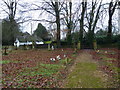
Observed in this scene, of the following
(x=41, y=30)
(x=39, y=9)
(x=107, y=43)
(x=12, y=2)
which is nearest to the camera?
(x=39, y=9)

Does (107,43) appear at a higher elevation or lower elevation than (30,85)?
higher

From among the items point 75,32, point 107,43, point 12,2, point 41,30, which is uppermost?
point 12,2

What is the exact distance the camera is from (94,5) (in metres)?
18.2

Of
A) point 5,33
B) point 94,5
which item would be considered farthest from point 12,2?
point 94,5

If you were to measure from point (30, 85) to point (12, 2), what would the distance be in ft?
80.6

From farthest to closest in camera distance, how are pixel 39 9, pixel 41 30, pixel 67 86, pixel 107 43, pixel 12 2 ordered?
1. pixel 41 30
2. pixel 12 2
3. pixel 107 43
4. pixel 39 9
5. pixel 67 86

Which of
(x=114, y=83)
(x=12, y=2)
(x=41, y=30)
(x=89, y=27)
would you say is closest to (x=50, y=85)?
(x=114, y=83)

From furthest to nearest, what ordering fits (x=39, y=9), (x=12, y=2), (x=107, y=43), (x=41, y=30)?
(x=41, y=30) → (x=12, y=2) → (x=107, y=43) → (x=39, y=9)

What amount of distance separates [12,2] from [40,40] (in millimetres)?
17352

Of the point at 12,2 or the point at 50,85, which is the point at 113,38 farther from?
the point at 12,2

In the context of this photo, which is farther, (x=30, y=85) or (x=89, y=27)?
(x=89, y=27)

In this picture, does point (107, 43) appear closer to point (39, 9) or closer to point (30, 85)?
point (39, 9)

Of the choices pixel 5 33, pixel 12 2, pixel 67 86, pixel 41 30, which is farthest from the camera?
pixel 41 30

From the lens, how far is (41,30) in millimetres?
36250
